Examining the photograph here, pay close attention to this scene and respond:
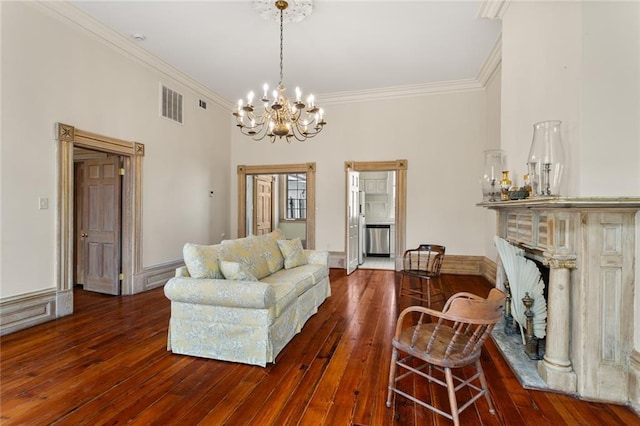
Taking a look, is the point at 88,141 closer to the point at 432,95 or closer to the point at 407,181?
the point at 407,181

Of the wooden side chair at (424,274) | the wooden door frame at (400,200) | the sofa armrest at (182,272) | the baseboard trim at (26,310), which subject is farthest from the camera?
the wooden door frame at (400,200)

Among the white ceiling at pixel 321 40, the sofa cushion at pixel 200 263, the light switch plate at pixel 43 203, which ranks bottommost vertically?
the sofa cushion at pixel 200 263

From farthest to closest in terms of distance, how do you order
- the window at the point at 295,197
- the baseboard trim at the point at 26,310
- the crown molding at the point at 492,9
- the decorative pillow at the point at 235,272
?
the window at the point at 295,197, the crown molding at the point at 492,9, the baseboard trim at the point at 26,310, the decorative pillow at the point at 235,272

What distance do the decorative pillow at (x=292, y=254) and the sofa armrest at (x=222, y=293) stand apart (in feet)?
4.79

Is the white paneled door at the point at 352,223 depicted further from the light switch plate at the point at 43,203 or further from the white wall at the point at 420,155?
the light switch plate at the point at 43,203

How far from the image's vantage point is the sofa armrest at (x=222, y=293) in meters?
2.49

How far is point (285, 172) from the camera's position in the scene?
6910mm

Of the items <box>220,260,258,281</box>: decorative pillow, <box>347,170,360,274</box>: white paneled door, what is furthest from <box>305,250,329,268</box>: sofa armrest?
<box>347,170,360,274</box>: white paneled door

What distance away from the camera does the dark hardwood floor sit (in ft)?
6.33

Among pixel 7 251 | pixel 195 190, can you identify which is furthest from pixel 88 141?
pixel 195 190

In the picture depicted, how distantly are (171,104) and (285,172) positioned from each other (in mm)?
2556

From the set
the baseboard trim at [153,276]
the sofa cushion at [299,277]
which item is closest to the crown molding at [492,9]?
the sofa cushion at [299,277]

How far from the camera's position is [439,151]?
19.9 feet

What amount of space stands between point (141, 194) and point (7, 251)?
5.76 feet
